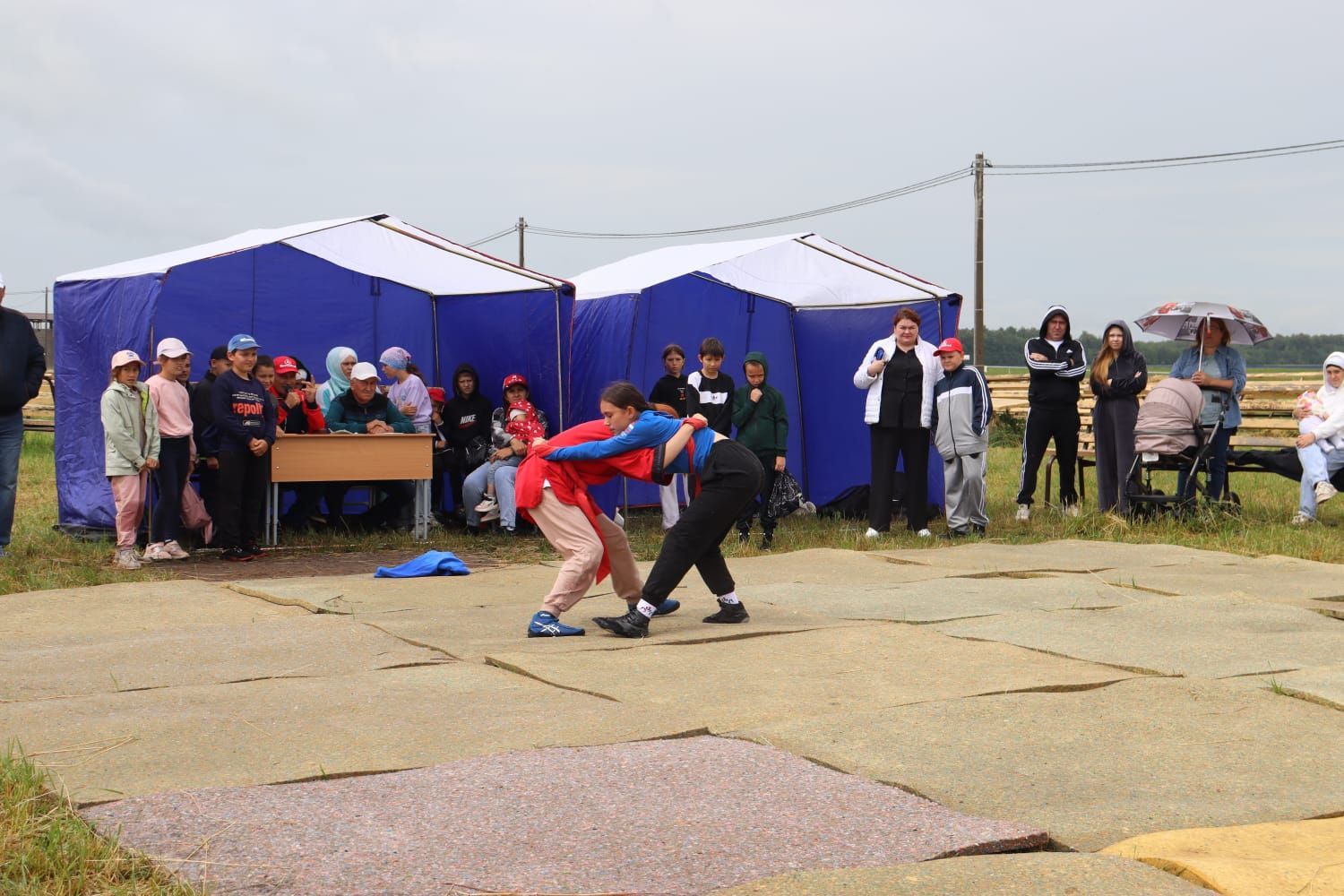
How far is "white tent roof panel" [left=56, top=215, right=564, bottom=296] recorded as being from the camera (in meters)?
12.5

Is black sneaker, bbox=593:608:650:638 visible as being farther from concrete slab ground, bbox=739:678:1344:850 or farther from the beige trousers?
concrete slab ground, bbox=739:678:1344:850

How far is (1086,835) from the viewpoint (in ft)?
11.9

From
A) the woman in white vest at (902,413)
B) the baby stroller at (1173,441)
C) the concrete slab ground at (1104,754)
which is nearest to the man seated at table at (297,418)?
the woman in white vest at (902,413)

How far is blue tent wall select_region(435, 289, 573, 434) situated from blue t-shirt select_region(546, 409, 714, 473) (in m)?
5.75

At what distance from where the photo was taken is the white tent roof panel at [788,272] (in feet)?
45.0

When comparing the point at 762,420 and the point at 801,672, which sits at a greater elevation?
the point at 762,420

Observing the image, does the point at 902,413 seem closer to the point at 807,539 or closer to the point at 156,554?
the point at 807,539

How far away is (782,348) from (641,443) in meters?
8.09

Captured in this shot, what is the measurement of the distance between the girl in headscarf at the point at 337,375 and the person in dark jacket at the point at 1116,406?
21.3 feet

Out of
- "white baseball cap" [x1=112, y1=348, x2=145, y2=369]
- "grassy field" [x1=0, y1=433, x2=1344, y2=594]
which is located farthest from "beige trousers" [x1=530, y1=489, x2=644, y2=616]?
"white baseball cap" [x1=112, y1=348, x2=145, y2=369]

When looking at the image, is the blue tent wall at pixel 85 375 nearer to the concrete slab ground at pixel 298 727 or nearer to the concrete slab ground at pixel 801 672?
the concrete slab ground at pixel 801 672

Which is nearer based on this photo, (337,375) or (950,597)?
(950,597)

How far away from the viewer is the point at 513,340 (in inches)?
515

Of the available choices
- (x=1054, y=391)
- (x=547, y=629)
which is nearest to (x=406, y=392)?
(x=1054, y=391)
